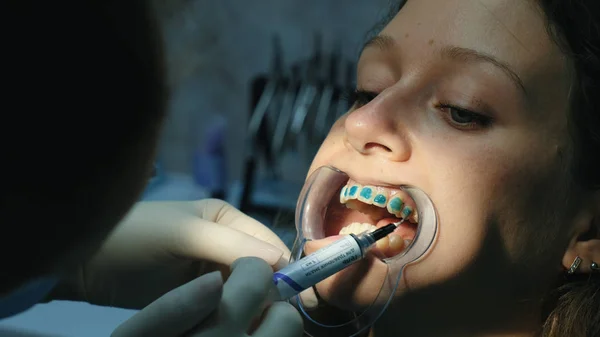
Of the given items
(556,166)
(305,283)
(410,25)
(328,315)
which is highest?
(410,25)

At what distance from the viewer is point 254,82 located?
87.8 inches

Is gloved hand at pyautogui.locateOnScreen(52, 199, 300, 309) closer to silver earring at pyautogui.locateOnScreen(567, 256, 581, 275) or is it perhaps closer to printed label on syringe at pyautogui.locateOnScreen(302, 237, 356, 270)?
printed label on syringe at pyautogui.locateOnScreen(302, 237, 356, 270)

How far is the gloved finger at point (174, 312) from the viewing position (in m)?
0.73

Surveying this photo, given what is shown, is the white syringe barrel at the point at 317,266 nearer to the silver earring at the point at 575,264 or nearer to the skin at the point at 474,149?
the skin at the point at 474,149

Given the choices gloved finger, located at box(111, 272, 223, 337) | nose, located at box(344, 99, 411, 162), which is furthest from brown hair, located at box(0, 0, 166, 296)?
nose, located at box(344, 99, 411, 162)

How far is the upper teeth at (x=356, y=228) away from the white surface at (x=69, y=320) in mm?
390

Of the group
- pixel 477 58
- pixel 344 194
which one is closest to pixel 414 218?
pixel 344 194

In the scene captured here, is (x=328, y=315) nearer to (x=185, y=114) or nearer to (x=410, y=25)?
(x=410, y=25)

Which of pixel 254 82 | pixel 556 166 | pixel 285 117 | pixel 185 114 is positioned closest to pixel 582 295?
pixel 556 166

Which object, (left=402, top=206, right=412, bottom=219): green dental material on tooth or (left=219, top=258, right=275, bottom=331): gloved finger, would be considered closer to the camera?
(left=219, top=258, right=275, bottom=331): gloved finger

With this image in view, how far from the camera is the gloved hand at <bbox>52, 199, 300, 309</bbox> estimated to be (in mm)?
1041

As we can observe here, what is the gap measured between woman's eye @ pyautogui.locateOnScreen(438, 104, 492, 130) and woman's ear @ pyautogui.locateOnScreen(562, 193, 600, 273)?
0.27 m

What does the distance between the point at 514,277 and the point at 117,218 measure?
0.73m

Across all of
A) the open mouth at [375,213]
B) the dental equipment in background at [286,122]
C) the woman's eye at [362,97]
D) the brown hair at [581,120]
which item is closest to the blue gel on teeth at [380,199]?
the open mouth at [375,213]
